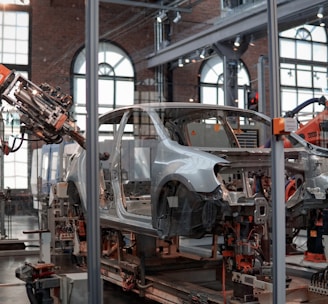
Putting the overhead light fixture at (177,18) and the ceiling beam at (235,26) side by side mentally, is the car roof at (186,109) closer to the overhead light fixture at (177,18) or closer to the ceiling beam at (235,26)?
the ceiling beam at (235,26)

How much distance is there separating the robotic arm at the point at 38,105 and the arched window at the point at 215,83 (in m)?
1.51

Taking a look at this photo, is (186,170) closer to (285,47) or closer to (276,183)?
(276,183)

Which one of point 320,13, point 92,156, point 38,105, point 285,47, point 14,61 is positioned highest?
point 320,13

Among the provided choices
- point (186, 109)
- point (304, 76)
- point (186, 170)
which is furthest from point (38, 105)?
point (304, 76)

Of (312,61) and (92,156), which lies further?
(312,61)

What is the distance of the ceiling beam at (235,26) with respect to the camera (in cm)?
434

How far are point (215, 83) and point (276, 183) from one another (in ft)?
7.50

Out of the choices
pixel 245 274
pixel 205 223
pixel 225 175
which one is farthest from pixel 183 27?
pixel 245 274

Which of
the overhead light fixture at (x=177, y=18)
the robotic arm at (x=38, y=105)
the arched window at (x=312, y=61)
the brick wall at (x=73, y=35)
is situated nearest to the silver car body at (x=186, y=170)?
the robotic arm at (x=38, y=105)

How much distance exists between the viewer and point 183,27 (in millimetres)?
4816

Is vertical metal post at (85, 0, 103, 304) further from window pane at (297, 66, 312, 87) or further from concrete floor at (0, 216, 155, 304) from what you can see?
window pane at (297, 66, 312, 87)

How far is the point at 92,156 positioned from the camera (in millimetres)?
2959

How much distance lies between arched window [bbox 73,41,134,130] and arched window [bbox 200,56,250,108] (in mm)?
1366

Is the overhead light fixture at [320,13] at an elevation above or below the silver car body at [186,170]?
above
